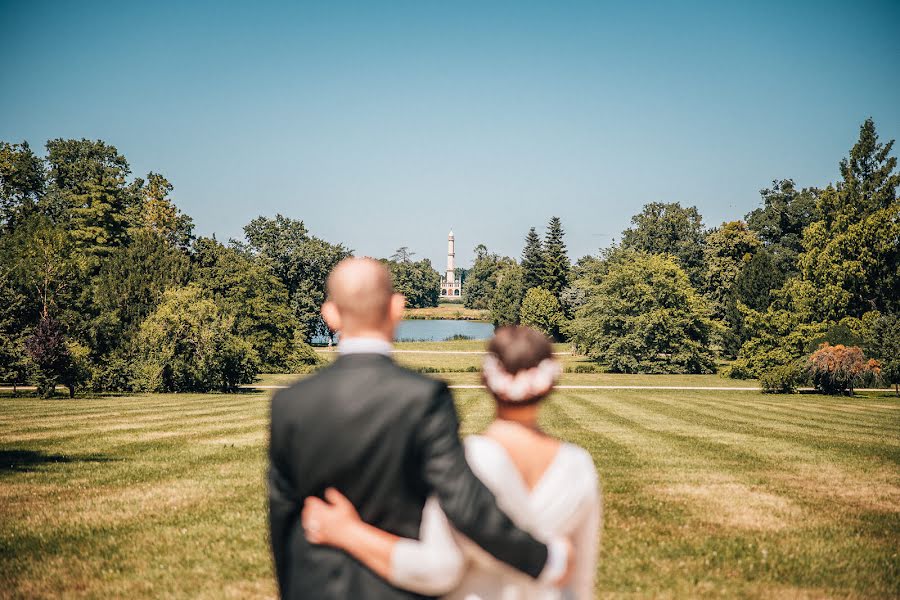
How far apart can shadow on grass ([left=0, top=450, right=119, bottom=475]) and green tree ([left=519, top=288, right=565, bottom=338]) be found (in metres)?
69.8

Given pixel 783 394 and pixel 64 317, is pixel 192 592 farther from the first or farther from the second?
pixel 783 394

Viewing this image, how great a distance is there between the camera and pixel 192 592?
6.68m

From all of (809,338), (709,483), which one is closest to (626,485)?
(709,483)

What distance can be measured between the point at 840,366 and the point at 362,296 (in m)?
36.1

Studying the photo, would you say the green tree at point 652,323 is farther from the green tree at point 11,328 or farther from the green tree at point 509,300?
the green tree at point 11,328

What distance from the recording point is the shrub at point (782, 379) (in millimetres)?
34562

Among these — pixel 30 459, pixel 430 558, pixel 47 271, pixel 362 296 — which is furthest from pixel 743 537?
pixel 47 271

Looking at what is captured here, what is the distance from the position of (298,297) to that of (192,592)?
2662 inches

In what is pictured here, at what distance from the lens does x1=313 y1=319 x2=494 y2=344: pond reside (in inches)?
3836

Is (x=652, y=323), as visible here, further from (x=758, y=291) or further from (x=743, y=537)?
(x=743, y=537)

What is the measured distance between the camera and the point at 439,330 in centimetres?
11112

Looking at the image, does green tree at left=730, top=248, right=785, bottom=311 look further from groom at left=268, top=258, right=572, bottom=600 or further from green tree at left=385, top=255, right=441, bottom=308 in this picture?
green tree at left=385, top=255, right=441, bottom=308

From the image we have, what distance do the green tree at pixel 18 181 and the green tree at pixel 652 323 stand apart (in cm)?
4967

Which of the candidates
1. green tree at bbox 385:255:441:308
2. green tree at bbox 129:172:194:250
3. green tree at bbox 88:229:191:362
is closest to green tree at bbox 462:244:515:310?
green tree at bbox 385:255:441:308
